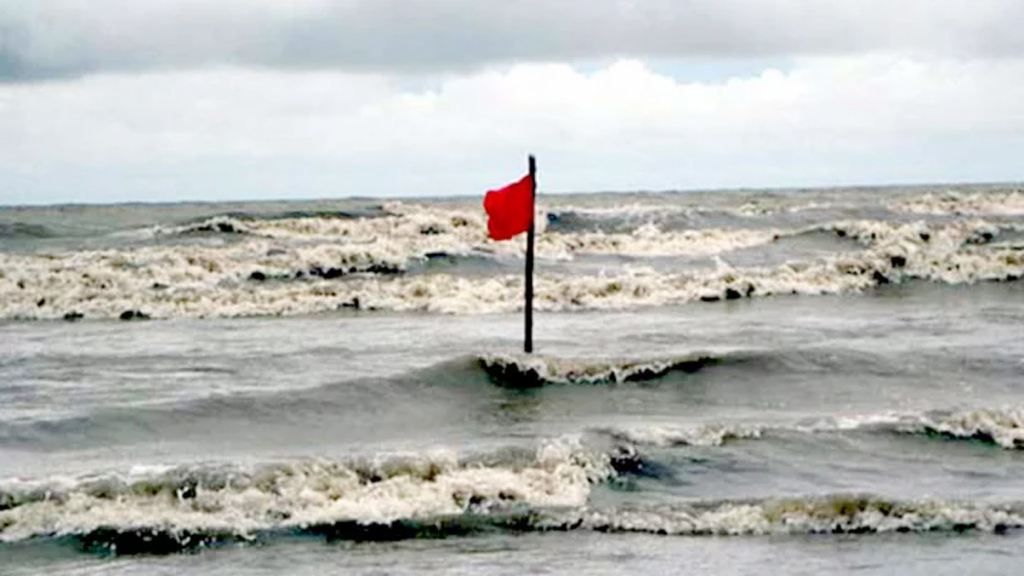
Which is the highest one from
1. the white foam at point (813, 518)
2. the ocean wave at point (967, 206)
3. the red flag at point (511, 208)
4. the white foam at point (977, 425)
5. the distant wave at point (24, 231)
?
the red flag at point (511, 208)

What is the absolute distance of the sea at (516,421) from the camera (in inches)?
406

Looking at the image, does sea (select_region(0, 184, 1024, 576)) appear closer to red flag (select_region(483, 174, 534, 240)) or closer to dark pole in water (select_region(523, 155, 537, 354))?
dark pole in water (select_region(523, 155, 537, 354))

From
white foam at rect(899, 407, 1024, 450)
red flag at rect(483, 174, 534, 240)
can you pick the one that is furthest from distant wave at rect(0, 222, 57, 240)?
white foam at rect(899, 407, 1024, 450)

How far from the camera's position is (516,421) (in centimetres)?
1527

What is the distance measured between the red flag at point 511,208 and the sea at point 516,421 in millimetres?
1927

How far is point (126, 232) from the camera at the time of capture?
173 ft

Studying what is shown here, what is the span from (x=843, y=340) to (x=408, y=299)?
10346 millimetres

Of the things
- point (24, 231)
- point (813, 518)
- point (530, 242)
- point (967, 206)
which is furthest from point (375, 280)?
point (967, 206)

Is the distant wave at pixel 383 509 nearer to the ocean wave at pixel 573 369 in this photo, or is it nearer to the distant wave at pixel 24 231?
the ocean wave at pixel 573 369

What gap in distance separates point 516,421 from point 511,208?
3.17 m

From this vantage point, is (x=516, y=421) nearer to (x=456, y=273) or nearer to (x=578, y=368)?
(x=578, y=368)

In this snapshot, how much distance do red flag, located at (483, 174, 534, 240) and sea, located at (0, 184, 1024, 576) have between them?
193 centimetres

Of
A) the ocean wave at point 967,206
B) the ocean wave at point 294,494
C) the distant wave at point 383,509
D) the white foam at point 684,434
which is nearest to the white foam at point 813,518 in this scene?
the distant wave at point 383,509

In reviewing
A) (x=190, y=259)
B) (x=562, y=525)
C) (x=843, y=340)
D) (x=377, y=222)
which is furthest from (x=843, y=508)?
(x=377, y=222)
